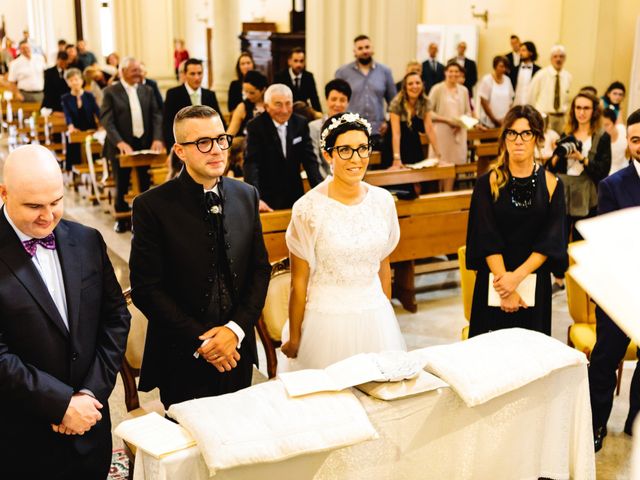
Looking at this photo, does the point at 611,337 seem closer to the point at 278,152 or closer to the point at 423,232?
the point at 423,232

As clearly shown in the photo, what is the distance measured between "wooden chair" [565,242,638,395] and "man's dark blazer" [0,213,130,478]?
7.93 ft

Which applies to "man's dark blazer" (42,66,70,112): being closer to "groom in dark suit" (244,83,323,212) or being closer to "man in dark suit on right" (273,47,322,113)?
"man in dark suit on right" (273,47,322,113)

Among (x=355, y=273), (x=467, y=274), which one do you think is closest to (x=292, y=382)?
(x=355, y=273)

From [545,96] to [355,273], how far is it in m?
8.29

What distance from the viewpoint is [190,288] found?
2912 millimetres

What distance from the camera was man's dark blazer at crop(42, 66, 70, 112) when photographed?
1214cm

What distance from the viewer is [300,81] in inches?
334

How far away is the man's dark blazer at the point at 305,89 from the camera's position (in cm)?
845

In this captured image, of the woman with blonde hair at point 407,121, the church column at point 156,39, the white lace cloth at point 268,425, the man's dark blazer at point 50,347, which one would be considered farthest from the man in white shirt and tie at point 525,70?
the white lace cloth at point 268,425

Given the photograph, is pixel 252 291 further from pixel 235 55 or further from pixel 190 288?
pixel 235 55

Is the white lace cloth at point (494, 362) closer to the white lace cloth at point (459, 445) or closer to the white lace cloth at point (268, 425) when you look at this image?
the white lace cloth at point (459, 445)

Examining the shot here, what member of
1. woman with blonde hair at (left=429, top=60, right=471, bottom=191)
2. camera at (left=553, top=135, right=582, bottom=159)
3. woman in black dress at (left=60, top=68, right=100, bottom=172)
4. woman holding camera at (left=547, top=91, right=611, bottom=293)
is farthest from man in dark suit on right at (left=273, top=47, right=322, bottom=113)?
camera at (left=553, top=135, right=582, bottom=159)

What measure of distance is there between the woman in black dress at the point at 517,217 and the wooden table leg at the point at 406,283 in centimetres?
207

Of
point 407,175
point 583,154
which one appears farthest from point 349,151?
point 407,175
